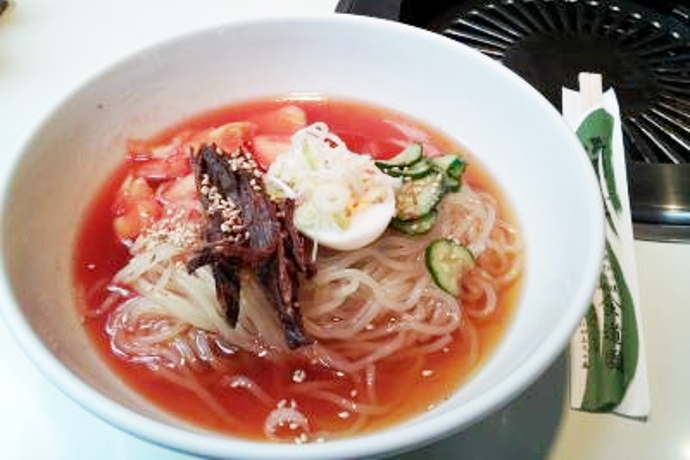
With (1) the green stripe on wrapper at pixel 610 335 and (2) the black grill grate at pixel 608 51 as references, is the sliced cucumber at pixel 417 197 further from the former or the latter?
(2) the black grill grate at pixel 608 51

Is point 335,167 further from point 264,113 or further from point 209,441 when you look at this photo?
point 209,441

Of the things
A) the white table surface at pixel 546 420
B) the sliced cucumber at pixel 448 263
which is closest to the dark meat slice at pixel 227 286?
the white table surface at pixel 546 420

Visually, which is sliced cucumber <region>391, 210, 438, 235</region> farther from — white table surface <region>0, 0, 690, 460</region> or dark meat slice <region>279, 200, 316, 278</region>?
white table surface <region>0, 0, 690, 460</region>

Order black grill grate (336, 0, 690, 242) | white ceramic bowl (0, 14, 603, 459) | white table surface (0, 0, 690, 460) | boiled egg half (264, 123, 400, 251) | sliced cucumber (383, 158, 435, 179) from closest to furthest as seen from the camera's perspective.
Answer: white ceramic bowl (0, 14, 603, 459)
white table surface (0, 0, 690, 460)
boiled egg half (264, 123, 400, 251)
sliced cucumber (383, 158, 435, 179)
black grill grate (336, 0, 690, 242)

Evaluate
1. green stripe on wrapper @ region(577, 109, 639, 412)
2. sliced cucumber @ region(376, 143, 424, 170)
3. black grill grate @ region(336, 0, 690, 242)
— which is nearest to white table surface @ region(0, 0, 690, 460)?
green stripe on wrapper @ region(577, 109, 639, 412)

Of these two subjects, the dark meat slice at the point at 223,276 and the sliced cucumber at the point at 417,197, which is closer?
the dark meat slice at the point at 223,276

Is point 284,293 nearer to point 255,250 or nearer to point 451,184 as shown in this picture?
point 255,250

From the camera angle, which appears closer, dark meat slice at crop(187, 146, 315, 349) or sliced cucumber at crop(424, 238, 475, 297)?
dark meat slice at crop(187, 146, 315, 349)
